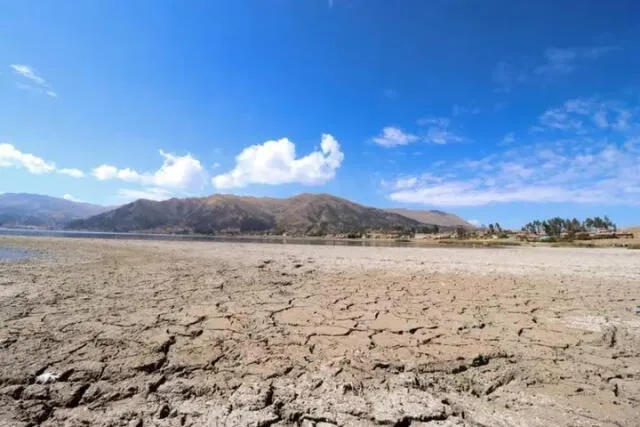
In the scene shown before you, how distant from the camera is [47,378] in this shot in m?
3.11

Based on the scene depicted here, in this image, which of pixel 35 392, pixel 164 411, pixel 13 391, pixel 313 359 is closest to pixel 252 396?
pixel 164 411

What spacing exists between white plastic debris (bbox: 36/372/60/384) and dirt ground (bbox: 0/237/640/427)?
0.8 inches

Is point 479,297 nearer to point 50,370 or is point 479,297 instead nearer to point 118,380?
point 118,380

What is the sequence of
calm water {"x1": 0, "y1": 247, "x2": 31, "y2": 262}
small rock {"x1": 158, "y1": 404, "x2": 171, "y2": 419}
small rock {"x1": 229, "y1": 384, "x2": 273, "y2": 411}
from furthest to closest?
Result: calm water {"x1": 0, "y1": 247, "x2": 31, "y2": 262}, small rock {"x1": 229, "y1": 384, "x2": 273, "y2": 411}, small rock {"x1": 158, "y1": 404, "x2": 171, "y2": 419}

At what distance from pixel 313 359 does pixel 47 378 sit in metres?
2.66

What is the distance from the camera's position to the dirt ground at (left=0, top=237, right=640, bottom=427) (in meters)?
2.70

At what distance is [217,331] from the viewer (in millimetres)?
4578

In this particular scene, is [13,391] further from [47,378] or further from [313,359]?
[313,359]

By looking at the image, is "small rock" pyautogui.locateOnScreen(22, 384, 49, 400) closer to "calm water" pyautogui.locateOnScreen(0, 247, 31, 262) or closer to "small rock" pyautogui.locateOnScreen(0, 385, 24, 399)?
"small rock" pyautogui.locateOnScreen(0, 385, 24, 399)

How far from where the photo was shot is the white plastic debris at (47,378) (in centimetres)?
307

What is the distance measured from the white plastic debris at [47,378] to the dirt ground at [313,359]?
0.02m

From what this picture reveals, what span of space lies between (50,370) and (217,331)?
72.5 inches

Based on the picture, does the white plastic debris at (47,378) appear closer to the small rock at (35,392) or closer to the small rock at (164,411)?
the small rock at (35,392)

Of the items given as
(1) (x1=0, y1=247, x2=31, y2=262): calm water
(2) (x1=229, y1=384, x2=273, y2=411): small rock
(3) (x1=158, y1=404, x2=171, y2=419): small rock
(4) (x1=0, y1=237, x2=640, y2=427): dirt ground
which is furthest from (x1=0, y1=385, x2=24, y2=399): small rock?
(1) (x1=0, y1=247, x2=31, y2=262): calm water
